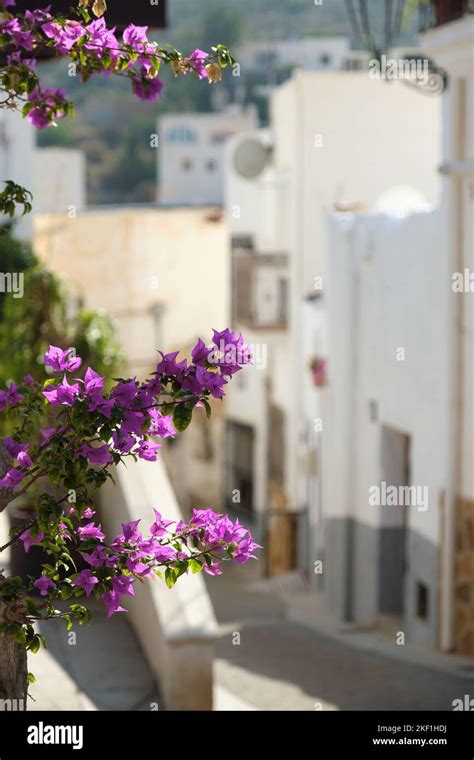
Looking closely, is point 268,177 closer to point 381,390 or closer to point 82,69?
point 381,390

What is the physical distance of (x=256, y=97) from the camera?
70562 millimetres

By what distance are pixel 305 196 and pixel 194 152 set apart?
2986 cm

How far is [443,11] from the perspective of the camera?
591 inches

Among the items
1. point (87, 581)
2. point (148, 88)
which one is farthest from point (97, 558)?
point (148, 88)

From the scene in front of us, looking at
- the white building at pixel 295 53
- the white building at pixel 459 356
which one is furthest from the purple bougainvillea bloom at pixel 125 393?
the white building at pixel 295 53

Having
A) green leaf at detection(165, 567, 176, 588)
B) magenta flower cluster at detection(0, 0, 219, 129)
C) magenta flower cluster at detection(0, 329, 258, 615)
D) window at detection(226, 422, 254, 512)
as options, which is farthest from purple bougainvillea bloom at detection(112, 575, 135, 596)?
window at detection(226, 422, 254, 512)

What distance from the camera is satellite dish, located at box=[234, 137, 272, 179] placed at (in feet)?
102

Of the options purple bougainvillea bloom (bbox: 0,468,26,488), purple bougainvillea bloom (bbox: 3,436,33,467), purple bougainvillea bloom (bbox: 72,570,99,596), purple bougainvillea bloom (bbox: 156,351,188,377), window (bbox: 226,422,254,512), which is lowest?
window (bbox: 226,422,254,512)

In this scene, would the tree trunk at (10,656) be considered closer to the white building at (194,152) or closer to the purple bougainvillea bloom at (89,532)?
the purple bougainvillea bloom at (89,532)

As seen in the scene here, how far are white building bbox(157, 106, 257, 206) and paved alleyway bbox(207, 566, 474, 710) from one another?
40792 millimetres

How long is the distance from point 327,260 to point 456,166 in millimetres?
5829

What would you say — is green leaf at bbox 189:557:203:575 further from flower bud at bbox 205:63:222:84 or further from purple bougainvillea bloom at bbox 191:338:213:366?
flower bud at bbox 205:63:222:84

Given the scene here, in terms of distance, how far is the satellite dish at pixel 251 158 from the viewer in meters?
31.2
